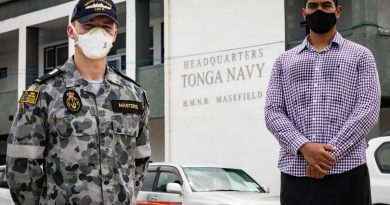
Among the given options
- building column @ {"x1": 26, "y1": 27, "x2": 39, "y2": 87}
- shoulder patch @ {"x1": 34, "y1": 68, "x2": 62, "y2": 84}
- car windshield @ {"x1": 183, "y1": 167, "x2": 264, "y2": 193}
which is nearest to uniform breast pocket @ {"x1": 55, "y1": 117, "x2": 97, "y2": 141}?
shoulder patch @ {"x1": 34, "y1": 68, "x2": 62, "y2": 84}

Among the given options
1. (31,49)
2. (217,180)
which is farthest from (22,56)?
(217,180)

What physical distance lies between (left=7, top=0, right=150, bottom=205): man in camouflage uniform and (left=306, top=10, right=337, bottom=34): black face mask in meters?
1.07

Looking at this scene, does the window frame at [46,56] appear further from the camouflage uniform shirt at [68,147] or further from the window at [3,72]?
the camouflage uniform shirt at [68,147]

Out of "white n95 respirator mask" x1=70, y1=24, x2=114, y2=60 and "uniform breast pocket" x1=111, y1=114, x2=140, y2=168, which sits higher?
"white n95 respirator mask" x1=70, y1=24, x2=114, y2=60

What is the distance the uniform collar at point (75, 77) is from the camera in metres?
3.72

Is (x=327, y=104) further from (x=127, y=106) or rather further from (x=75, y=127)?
(x=75, y=127)

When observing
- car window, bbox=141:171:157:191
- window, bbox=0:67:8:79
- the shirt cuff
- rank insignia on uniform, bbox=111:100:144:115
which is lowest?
car window, bbox=141:171:157:191

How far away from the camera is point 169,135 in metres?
20.8

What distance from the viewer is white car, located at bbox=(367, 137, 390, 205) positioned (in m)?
9.82

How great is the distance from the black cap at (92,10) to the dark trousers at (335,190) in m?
1.26

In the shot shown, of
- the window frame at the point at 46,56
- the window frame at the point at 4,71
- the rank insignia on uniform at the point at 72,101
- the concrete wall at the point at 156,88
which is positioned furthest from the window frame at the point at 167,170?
the window frame at the point at 4,71

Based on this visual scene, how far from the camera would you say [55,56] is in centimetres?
2692

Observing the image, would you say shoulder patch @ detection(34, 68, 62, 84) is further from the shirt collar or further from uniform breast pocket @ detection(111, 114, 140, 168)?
the shirt collar

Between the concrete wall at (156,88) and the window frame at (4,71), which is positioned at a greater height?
the window frame at (4,71)
